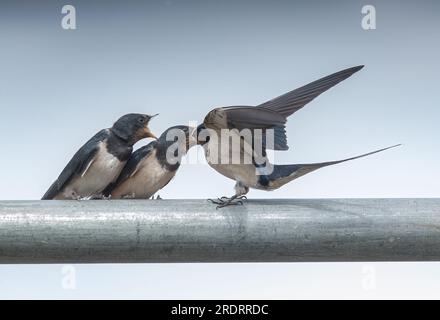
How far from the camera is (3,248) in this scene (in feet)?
2.66

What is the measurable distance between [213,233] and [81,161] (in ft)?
3.69

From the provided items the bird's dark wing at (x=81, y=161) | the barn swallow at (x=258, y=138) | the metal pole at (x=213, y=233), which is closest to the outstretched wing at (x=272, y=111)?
the barn swallow at (x=258, y=138)

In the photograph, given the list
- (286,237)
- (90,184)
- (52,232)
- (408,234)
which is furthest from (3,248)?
(90,184)

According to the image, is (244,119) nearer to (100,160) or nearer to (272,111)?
(272,111)

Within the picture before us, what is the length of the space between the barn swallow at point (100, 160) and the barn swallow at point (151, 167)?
3 cm

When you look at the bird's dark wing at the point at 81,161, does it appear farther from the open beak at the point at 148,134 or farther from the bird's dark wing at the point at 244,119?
the bird's dark wing at the point at 244,119

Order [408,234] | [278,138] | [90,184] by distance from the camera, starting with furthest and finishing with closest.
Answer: [90,184] → [278,138] → [408,234]

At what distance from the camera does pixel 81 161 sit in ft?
6.14

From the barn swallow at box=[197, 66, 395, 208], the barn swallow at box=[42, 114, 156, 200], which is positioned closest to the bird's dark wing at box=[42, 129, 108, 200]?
the barn swallow at box=[42, 114, 156, 200]

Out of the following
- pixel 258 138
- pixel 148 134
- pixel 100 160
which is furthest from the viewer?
pixel 148 134

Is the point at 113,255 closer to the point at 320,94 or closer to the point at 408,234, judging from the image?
the point at 408,234

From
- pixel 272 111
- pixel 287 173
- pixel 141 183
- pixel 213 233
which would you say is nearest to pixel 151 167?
pixel 141 183

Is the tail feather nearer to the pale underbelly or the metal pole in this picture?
the pale underbelly

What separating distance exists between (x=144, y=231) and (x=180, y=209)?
0.06m
